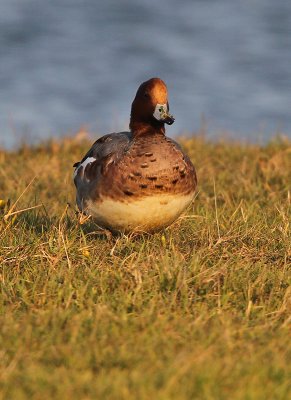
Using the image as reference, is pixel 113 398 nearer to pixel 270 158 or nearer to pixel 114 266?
pixel 114 266

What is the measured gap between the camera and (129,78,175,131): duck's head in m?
5.26

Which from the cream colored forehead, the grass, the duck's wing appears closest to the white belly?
the grass

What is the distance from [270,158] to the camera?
8.36 metres

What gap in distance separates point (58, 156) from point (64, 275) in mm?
4606

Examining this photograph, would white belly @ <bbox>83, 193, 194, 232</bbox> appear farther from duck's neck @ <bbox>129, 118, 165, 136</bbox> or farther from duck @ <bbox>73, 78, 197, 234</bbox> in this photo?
duck's neck @ <bbox>129, 118, 165, 136</bbox>

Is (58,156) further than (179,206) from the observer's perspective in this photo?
Yes

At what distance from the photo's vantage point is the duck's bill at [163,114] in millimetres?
5176

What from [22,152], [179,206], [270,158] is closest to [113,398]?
[179,206]

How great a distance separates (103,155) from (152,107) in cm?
46

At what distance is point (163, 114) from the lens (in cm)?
524

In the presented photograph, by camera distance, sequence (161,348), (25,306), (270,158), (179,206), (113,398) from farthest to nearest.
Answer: (270,158) → (179,206) → (25,306) → (161,348) → (113,398)

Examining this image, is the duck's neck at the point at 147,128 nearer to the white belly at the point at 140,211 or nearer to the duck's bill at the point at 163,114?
the duck's bill at the point at 163,114

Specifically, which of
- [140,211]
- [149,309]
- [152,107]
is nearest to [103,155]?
[152,107]

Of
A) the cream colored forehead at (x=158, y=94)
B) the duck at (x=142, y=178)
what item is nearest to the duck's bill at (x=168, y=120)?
the duck at (x=142, y=178)
